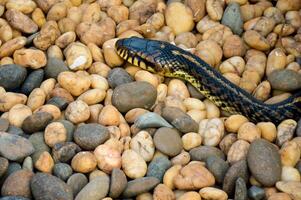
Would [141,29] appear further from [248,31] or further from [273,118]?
[273,118]

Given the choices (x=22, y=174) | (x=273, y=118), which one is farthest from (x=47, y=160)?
(x=273, y=118)

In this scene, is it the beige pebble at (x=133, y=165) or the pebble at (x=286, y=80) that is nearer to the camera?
the beige pebble at (x=133, y=165)

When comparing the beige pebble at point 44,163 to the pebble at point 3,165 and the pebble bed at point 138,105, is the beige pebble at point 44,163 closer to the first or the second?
the pebble bed at point 138,105

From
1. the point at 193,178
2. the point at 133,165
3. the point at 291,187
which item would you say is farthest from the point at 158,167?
the point at 291,187

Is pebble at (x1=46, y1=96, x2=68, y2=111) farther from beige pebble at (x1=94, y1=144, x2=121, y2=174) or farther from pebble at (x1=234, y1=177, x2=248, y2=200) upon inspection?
pebble at (x1=234, y1=177, x2=248, y2=200)

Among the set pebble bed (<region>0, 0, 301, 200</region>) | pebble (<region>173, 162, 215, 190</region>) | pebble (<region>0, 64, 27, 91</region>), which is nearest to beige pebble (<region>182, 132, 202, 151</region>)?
pebble bed (<region>0, 0, 301, 200</region>)

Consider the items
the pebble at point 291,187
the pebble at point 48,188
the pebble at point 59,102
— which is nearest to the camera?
the pebble at point 48,188

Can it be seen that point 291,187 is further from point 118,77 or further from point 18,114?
point 18,114

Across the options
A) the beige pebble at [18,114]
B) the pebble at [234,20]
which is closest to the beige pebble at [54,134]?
the beige pebble at [18,114]
